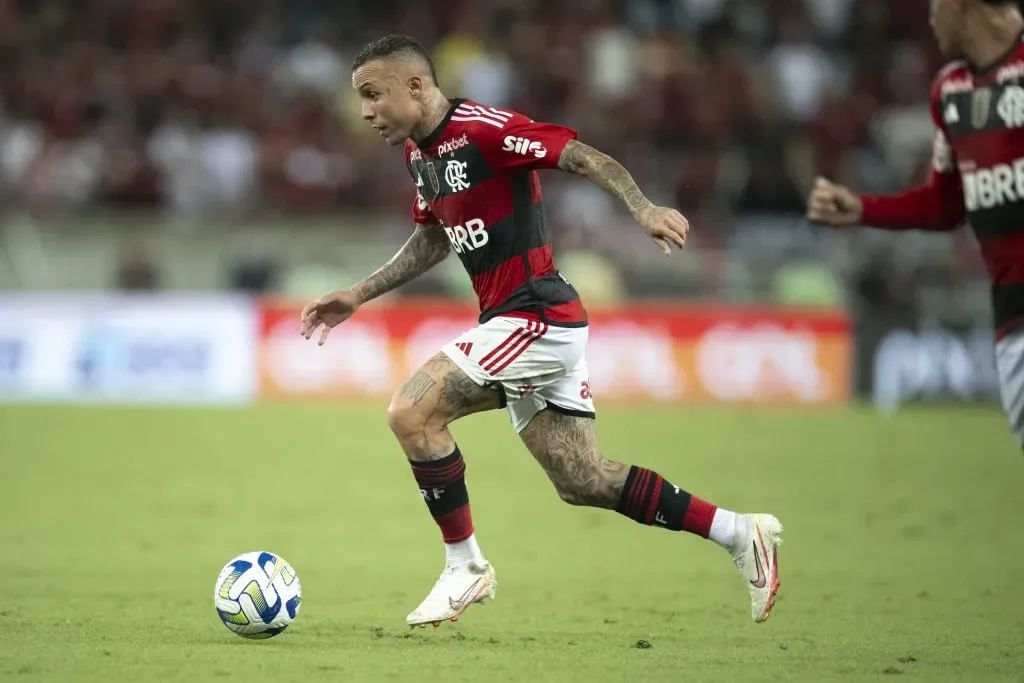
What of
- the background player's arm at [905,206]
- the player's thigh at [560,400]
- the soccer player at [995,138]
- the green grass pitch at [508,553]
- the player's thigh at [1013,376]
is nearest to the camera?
the player's thigh at [1013,376]

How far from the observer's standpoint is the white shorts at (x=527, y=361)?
663 cm

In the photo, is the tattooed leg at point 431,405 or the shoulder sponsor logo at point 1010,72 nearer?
the shoulder sponsor logo at point 1010,72

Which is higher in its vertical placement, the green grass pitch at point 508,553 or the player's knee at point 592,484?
the player's knee at point 592,484

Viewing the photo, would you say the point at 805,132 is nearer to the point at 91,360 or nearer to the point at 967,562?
the point at 91,360

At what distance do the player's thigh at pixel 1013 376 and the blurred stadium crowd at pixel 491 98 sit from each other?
13081 mm

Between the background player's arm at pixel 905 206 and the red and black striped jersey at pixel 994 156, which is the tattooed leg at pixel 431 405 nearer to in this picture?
the background player's arm at pixel 905 206

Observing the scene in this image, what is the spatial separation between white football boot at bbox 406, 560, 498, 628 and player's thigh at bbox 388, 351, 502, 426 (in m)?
0.70

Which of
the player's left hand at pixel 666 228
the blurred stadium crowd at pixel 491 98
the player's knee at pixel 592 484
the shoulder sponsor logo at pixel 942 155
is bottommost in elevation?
the player's knee at pixel 592 484

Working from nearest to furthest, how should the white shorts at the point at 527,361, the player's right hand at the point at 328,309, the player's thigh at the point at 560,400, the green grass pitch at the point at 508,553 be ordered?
the green grass pitch at the point at 508,553, the white shorts at the point at 527,361, the player's thigh at the point at 560,400, the player's right hand at the point at 328,309

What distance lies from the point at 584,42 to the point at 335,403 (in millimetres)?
7208

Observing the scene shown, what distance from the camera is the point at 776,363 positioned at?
1870 cm

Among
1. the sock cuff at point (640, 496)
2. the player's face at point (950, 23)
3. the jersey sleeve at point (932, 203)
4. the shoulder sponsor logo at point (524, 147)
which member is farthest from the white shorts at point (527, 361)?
the player's face at point (950, 23)

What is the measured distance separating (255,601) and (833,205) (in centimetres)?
304

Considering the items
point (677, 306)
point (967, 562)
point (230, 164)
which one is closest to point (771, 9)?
point (677, 306)
